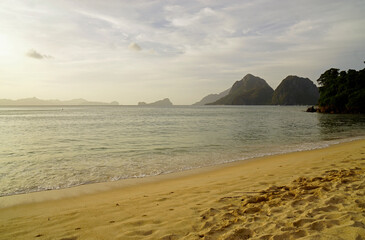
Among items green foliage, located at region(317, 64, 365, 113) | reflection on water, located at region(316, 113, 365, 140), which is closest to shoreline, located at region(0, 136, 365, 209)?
reflection on water, located at region(316, 113, 365, 140)

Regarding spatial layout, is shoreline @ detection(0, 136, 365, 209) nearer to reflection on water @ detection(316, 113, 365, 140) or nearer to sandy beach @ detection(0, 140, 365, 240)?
sandy beach @ detection(0, 140, 365, 240)

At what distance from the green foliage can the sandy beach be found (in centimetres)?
6564

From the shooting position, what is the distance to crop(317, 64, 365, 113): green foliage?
193 ft

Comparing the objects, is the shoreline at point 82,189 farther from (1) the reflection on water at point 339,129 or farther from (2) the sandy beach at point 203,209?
(1) the reflection on water at point 339,129

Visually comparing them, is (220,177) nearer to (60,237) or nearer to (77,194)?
(77,194)

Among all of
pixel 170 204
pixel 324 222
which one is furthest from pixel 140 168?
pixel 324 222

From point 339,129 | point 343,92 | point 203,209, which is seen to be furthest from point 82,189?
point 343,92

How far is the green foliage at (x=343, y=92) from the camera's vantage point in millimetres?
58781

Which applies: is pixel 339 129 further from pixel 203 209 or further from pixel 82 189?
A: pixel 82 189

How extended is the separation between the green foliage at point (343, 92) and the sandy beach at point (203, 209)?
2584 inches

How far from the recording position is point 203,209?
206 inches

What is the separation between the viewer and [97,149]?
1592cm

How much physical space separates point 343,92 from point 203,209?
7567 centimetres

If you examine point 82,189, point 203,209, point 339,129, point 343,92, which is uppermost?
point 343,92
